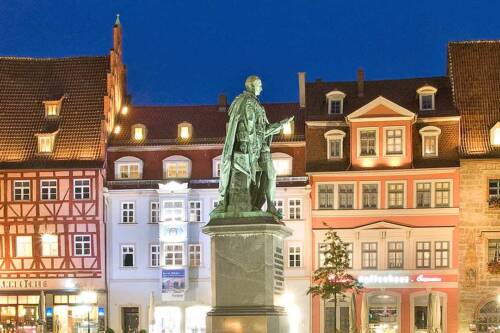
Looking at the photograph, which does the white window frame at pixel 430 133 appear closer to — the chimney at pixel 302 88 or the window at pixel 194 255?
the chimney at pixel 302 88

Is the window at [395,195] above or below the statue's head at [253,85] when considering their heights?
below

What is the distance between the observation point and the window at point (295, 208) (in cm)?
5469

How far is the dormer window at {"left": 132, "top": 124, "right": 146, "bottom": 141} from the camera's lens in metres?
56.4

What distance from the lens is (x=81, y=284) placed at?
54.7 metres

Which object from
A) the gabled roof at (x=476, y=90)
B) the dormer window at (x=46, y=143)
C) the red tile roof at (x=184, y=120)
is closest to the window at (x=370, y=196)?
the red tile roof at (x=184, y=120)

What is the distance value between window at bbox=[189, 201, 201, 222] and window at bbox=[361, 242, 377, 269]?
8.15 metres

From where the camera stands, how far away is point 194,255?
55094mm

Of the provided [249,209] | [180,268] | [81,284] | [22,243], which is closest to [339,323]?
[180,268]

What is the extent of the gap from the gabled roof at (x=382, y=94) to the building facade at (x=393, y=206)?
0.21 meters

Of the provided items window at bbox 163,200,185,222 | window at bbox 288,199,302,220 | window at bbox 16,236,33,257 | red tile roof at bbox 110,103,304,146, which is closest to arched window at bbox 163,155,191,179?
red tile roof at bbox 110,103,304,146

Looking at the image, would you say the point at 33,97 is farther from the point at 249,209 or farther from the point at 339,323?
the point at 249,209

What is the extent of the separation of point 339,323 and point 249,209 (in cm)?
3490

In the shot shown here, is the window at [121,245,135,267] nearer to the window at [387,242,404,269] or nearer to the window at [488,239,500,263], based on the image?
the window at [387,242,404,269]

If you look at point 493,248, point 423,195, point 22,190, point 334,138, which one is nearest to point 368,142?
point 334,138
